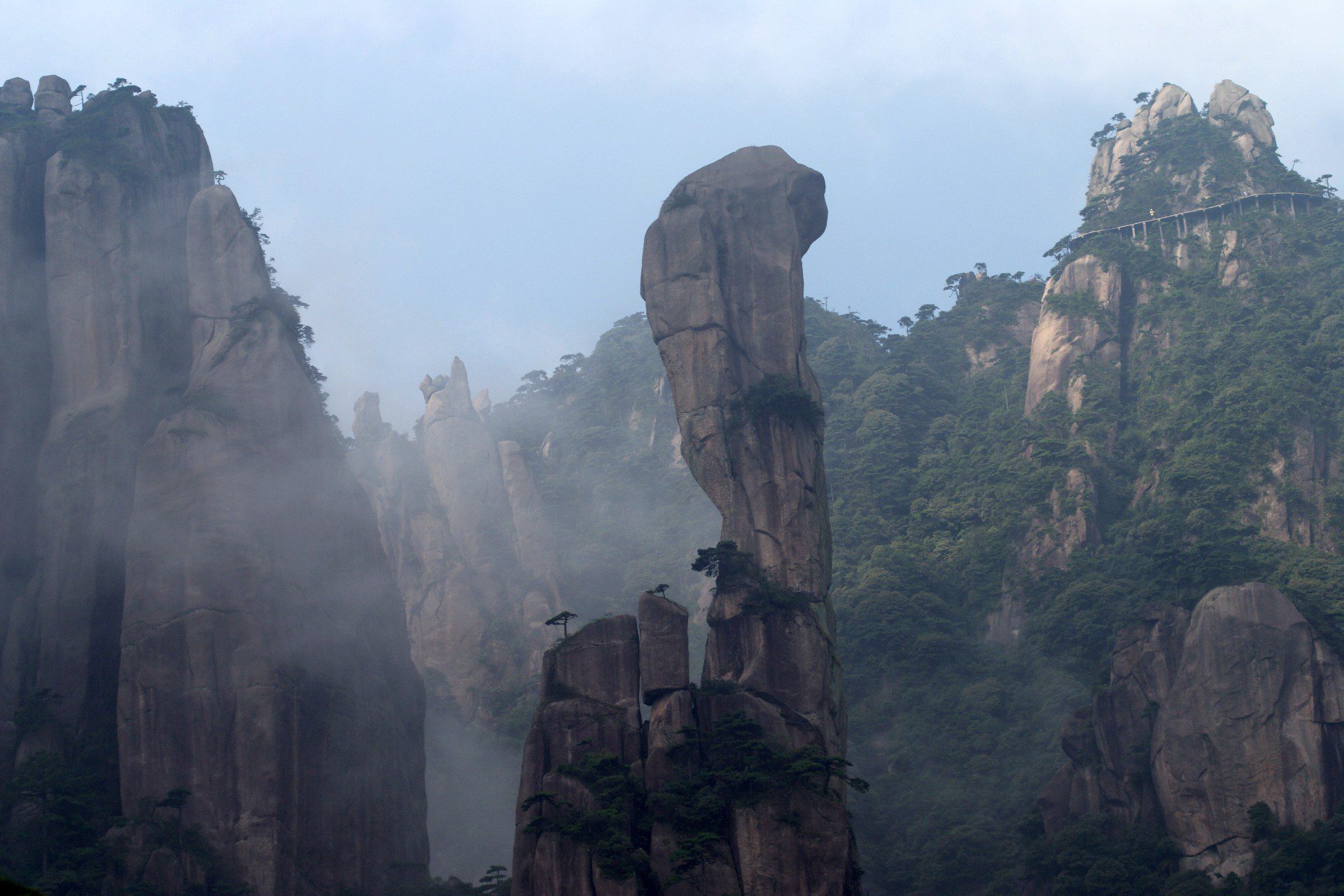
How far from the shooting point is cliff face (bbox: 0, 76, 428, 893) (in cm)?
3603

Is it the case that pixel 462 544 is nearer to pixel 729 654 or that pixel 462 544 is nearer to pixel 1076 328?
pixel 1076 328

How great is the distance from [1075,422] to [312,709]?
38863 millimetres

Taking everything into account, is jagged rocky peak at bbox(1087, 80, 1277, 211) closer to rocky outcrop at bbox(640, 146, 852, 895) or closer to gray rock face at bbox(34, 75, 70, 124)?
rocky outcrop at bbox(640, 146, 852, 895)

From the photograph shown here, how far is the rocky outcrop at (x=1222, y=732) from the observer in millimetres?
38125

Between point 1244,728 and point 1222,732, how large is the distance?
0.57 m

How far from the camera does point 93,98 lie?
48.6 meters

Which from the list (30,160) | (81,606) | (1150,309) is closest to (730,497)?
(81,606)

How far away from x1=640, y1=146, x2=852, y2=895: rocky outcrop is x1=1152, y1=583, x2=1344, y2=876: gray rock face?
9.73 m

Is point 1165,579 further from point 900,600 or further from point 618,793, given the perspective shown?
point 618,793

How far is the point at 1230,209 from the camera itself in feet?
236

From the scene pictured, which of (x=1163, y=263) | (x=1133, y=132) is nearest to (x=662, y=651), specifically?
(x=1163, y=263)

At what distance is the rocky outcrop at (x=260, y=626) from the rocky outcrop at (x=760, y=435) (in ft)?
34.8

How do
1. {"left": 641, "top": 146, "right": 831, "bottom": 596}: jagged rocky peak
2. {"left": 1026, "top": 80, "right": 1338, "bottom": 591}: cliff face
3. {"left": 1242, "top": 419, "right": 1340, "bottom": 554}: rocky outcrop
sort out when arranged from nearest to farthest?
{"left": 641, "top": 146, "right": 831, "bottom": 596}: jagged rocky peak < {"left": 1242, "top": 419, "right": 1340, "bottom": 554}: rocky outcrop < {"left": 1026, "top": 80, "right": 1338, "bottom": 591}: cliff face

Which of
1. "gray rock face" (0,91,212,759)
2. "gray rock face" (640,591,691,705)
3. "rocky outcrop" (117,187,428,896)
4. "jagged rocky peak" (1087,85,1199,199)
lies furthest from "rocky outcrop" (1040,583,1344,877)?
"jagged rocky peak" (1087,85,1199,199)
